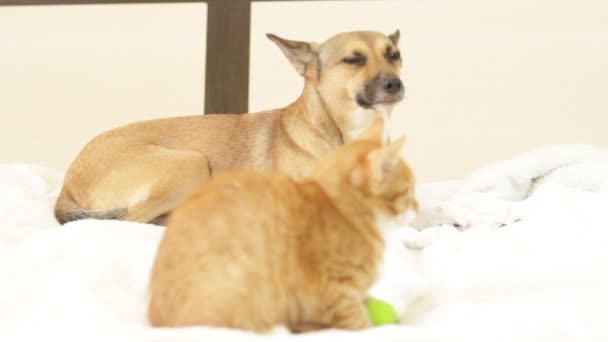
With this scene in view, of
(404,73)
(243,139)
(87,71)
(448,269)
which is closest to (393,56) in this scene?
(243,139)

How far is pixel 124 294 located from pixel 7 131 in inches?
117

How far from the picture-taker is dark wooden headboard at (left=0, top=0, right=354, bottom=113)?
341 centimetres

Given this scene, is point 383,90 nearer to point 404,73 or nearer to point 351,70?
point 351,70

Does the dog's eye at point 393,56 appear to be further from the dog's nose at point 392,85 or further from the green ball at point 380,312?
the green ball at point 380,312

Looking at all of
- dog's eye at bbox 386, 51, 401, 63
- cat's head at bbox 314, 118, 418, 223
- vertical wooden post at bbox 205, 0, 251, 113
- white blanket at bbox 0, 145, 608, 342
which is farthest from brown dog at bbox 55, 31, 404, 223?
cat's head at bbox 314, 118, 418, 223

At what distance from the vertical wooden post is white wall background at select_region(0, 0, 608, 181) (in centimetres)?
17

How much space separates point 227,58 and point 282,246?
8.12ft

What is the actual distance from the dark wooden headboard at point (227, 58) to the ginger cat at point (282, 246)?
7.29 ft

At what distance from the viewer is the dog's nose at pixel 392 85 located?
2367 mm

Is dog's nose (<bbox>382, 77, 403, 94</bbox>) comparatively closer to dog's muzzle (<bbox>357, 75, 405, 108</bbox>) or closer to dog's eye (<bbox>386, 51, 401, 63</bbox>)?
dog's muzzle (<bbox>357, 75, 405, 108</bbox>)

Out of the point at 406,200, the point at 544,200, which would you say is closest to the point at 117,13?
the point at 544,200

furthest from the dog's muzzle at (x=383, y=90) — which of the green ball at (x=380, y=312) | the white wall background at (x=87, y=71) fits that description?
the white wall background at (x=87, y=71)

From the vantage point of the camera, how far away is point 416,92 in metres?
3.57

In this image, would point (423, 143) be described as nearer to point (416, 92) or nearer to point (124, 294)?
point (416, 92)
